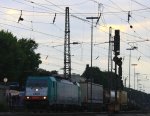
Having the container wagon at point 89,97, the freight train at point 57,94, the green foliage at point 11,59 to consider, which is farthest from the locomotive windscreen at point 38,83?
the green foliage at point 11,59

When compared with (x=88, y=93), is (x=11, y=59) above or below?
above

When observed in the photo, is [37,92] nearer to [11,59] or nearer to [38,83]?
[38,83]

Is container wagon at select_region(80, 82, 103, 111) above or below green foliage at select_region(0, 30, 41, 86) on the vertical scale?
below

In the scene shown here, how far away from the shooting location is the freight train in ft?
A: 173

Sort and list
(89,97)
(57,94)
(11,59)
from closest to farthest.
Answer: (57,94) → (89,97) → (11,59)

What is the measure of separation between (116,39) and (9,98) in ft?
97.6

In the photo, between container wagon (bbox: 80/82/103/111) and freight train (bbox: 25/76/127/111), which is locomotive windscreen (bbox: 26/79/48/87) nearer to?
freight train (bbox: 25/76/127/111)

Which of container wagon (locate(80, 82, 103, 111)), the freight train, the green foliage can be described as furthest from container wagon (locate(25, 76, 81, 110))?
the green foliage

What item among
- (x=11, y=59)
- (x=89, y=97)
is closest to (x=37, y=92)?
(x=89, y=97)

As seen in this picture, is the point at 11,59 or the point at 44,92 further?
the point at 11,59

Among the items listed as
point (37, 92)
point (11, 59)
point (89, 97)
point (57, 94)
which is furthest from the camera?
point (11, 59)

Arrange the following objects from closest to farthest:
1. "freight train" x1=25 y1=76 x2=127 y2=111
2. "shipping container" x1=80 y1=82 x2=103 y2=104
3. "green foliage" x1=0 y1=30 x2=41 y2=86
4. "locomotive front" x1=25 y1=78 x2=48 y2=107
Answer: "locomotive front" x1=25 y1=78 x2=48 y2=107 → "freight train" x1=25 y1=76 x2=127 y2=111 → "shipping container" x1=80 y1=82 x2=103 y2=104 → "green foliage" x1=0 y1=30 x2=41 y2=86

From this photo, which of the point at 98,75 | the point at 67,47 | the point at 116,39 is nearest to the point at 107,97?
the point at 67,47

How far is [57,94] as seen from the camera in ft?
185
